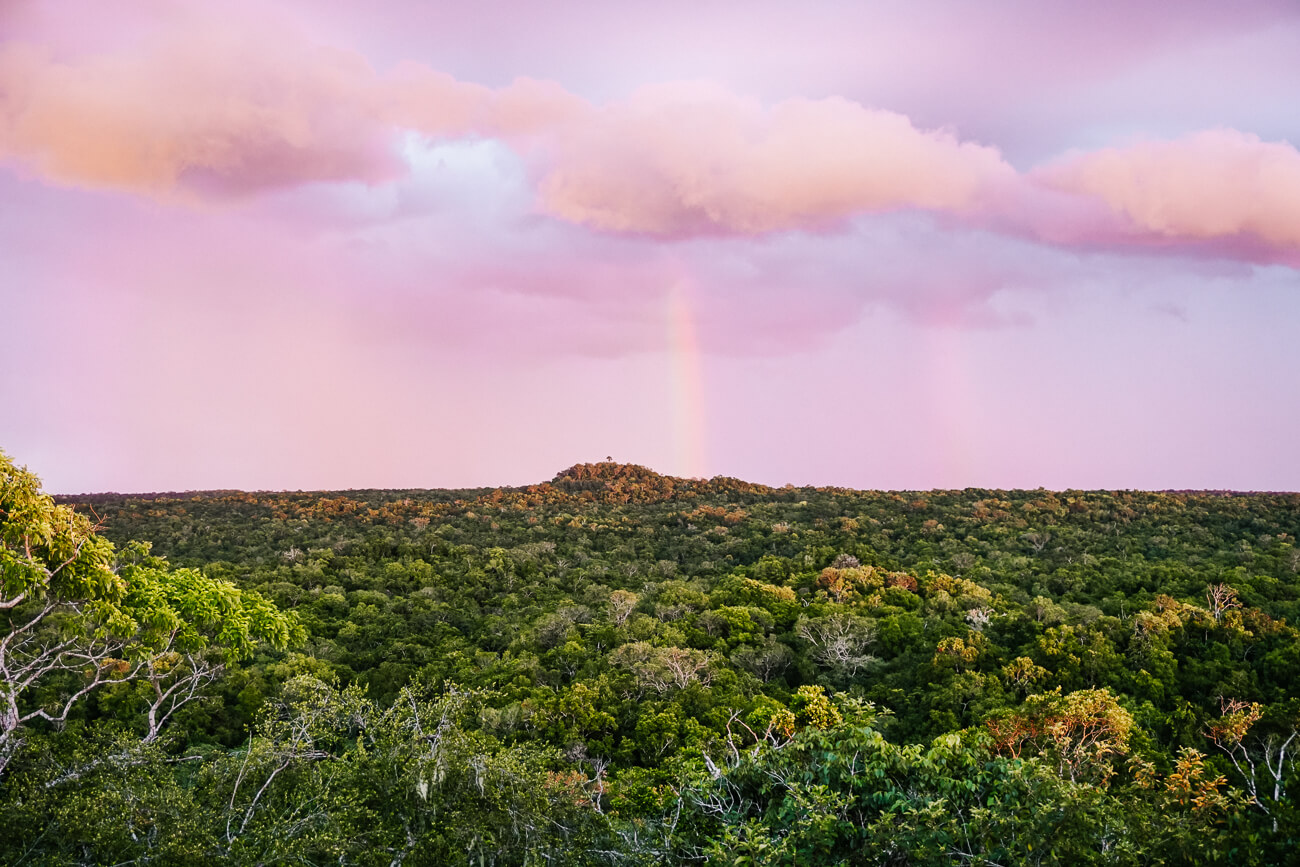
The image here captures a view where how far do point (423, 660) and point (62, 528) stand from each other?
3337 centimetres

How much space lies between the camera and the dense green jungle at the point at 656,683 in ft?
36.8

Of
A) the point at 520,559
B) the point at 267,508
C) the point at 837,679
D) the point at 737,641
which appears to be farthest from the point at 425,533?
the point at 837,679

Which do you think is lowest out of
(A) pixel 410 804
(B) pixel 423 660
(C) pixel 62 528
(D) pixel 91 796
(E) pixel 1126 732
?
(B) pixel 423 660

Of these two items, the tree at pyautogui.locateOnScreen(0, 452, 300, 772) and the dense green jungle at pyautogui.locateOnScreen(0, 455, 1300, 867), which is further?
the dense green jungle at pyautogui.locateOnScreen(0, 455, 1300, 867)

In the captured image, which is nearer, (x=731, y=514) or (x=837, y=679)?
(x=837, y=679)

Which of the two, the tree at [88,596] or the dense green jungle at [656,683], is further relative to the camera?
the dense green jungle at [656,683]

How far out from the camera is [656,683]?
35969 mm

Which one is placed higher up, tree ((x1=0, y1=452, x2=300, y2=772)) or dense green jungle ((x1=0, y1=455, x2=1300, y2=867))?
tree ((x1=0, y1=452, x2=300, y2=772))

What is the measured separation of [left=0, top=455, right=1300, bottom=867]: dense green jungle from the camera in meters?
11.2

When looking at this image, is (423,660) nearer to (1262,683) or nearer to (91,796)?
(91,796)

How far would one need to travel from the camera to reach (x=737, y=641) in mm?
44094

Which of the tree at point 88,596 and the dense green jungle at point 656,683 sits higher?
the tree at point 88,596

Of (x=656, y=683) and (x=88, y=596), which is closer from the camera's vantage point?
(x=88, y=596)

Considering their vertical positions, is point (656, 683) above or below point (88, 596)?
below
